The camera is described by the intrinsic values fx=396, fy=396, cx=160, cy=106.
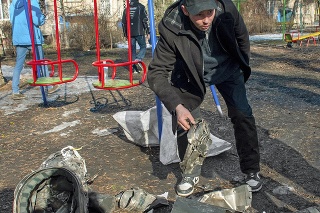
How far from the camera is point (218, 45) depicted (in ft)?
8.98

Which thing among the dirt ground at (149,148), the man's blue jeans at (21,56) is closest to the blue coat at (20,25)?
the man's blue jeans at (21,56)

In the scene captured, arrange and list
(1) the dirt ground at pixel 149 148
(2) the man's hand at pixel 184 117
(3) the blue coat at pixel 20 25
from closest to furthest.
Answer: (2) the man's hand at pixel 184 117
(1) the dirt ground at pixel 149 148
(3) the blue coat at pixel 20 25

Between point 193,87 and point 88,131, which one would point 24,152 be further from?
point 193,87

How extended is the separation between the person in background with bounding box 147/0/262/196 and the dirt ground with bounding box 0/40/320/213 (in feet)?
1.12

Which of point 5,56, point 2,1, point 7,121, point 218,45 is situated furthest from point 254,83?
point 2,1

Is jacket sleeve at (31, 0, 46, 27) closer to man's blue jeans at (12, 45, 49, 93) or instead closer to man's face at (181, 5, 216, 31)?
man's blue jeans at (12, 45, 49, 93)

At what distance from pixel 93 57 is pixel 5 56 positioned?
3315 millimetres

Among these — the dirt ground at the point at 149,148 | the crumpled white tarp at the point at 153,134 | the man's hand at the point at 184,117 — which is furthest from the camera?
the crumpled white tarp at the point at 153,134

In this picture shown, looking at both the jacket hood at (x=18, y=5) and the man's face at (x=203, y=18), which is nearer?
the man's face at (x=203, y=18)

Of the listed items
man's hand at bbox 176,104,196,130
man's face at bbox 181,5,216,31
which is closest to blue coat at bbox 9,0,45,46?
man's face at bbox 181,5,216,31

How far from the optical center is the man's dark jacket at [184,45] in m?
2.55

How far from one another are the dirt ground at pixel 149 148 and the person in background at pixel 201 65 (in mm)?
342

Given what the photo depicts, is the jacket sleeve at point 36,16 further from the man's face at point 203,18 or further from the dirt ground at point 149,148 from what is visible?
the man's face at point 203,18

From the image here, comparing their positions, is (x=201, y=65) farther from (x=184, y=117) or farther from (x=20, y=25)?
(x=20, y=25)
